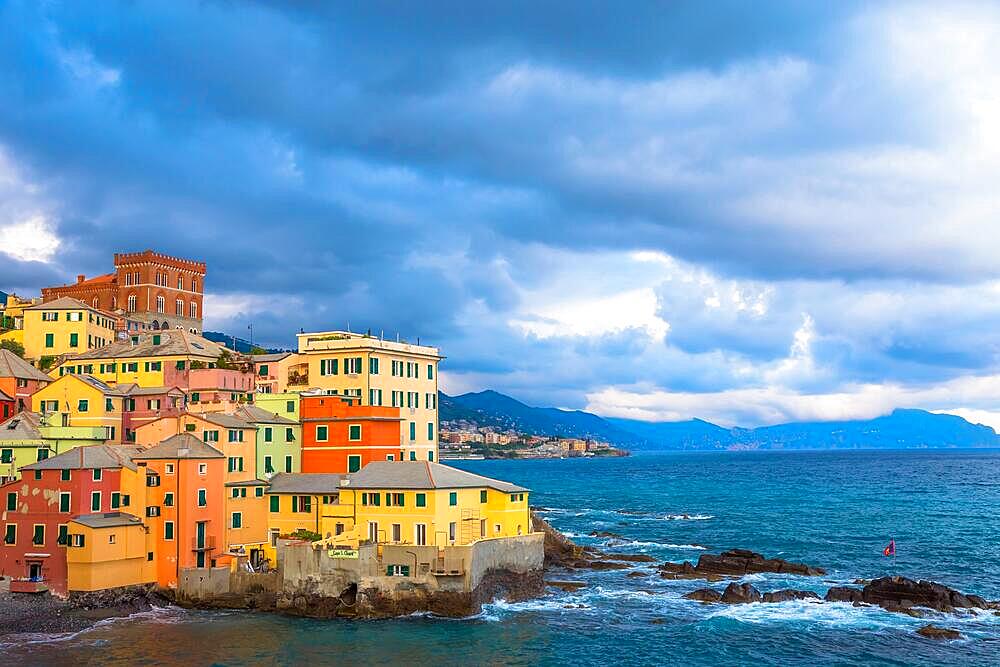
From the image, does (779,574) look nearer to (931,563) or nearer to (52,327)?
(931,563)

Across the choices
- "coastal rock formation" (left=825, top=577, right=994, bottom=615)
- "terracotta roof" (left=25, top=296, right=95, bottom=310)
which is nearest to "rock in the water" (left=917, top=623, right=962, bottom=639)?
"coastal rock formation" (left=825, top=577, right=994, bottom=615)

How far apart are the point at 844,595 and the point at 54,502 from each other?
5944cm

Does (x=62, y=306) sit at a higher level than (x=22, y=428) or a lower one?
higher

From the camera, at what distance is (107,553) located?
2810 inches

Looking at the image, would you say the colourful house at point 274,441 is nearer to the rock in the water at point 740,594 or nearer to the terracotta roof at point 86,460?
the terracotta roof at point 86,460

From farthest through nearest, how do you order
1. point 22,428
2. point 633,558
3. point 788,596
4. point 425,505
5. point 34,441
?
point 633,558
point 22,428
point 34,441
point 788,596
point 425,505

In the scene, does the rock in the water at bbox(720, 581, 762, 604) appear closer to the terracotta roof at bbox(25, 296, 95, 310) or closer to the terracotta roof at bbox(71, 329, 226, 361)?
the terracotta roof at bbox(71, 329, 226, 361)

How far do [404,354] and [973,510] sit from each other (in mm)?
103004

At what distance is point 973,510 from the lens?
15462 cm

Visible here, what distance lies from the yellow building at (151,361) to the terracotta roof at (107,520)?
23623 mm

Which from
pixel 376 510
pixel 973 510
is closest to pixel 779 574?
pixel 376 510

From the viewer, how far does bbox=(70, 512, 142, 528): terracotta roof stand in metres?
71.0

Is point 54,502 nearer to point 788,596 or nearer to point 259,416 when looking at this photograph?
point 259,416

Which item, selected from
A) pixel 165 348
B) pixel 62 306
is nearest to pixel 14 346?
pixel 62 306
